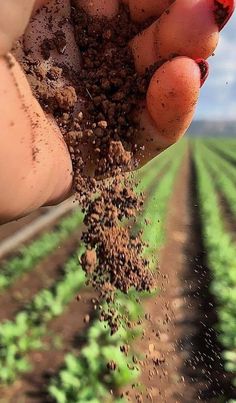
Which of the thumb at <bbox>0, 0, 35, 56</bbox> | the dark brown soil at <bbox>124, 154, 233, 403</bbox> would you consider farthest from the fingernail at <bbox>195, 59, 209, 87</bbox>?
the dark brown soil at <bbox>124, 154, 233, 403</bbox>

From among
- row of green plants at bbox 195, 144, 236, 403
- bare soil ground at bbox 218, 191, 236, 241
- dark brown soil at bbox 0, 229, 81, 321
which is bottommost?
bare soil ground at bbox 218, 191, 236, 241

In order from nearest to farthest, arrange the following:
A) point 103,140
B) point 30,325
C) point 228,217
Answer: point 103,140, point 30,325, point 228,217

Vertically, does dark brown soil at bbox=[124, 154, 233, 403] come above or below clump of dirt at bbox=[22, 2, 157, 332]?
below

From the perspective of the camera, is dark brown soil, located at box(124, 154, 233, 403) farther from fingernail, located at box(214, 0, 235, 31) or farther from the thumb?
the thumb

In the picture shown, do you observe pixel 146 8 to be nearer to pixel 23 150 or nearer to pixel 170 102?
pixel 170 102

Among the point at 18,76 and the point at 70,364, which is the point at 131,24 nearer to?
the point at 18,76

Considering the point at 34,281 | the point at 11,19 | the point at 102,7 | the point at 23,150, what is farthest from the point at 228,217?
the point at 11,19

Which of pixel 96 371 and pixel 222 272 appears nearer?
pixel 96 371
